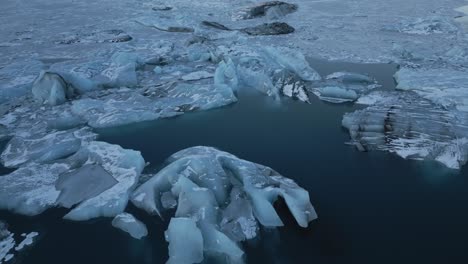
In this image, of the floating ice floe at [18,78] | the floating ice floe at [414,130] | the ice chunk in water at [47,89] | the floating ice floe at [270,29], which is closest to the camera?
the floating ice floe at [414,130]

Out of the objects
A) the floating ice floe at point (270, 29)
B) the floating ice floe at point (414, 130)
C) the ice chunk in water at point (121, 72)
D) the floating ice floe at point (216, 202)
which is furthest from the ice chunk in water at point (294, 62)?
the floating ice floe at point (216, 202)

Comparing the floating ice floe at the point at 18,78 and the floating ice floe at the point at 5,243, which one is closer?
the floating ice floe at the point at 5,243

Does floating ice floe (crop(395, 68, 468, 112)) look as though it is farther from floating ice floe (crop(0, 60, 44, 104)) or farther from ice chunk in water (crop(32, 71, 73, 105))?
floating ice floe (crop(0, 60, 44, 104))

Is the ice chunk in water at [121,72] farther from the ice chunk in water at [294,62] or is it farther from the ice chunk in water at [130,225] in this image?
the ice chunk in water at [130,225]

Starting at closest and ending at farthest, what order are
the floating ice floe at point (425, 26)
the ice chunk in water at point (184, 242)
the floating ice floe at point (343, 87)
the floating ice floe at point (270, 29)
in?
the ice chunk in water at point (184, 242), the floating ice floe at point (343, 87), the floating ice floe at point (425, 26), the floating ice floe at point (270, 29)

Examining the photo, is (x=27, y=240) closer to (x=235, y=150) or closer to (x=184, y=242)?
(x=184, y=242)

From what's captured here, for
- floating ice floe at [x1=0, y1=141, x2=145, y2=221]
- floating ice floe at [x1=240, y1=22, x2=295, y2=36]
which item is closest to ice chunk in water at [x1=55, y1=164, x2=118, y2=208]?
floating ice floe at [x1=0, y1=141, x2=145, y2=221]

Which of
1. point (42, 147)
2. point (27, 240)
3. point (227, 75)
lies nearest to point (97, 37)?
point (227, 75)
